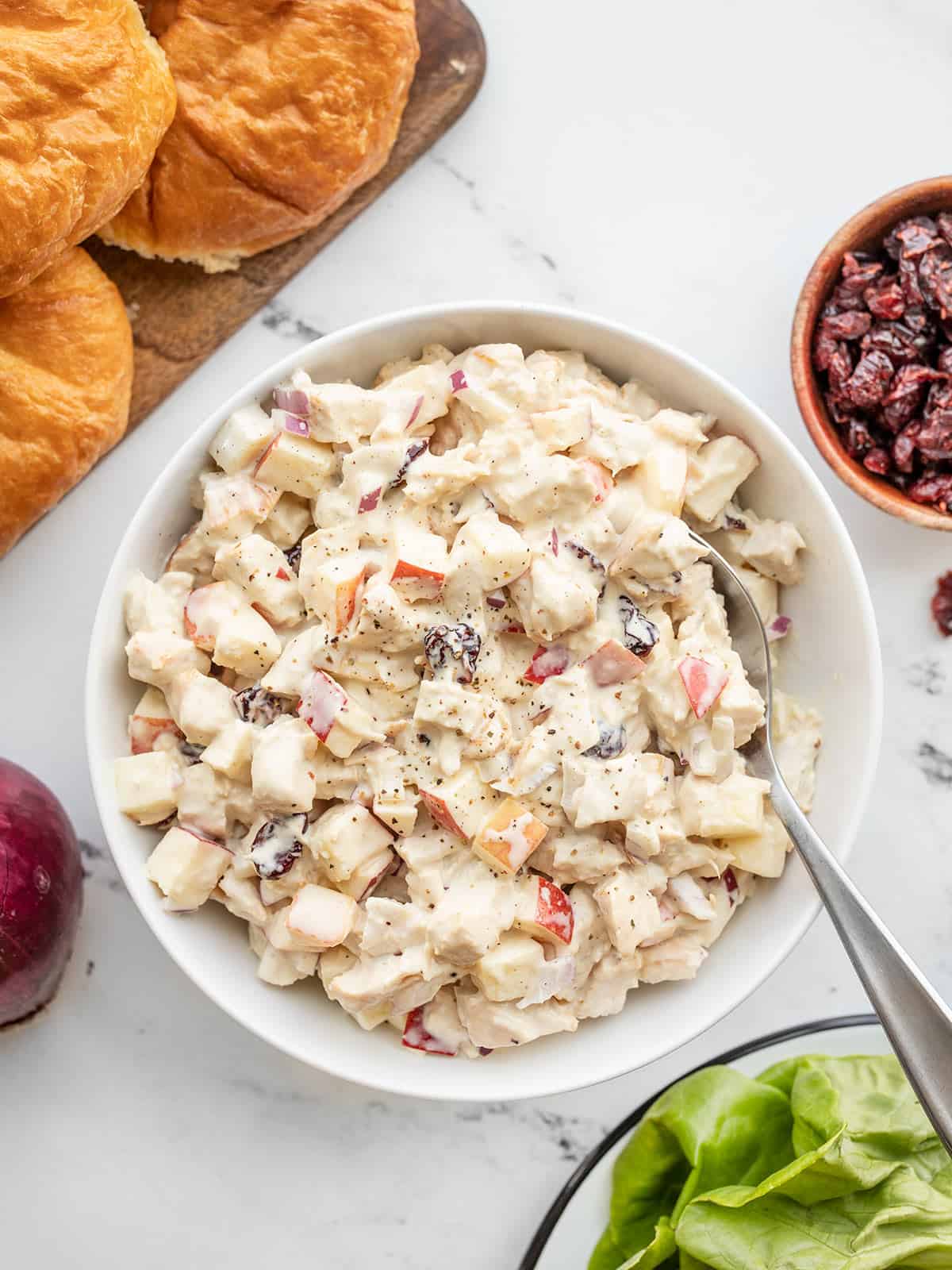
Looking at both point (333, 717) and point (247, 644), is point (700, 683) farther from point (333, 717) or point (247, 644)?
point (247, 644)

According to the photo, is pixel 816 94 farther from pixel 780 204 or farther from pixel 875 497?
pixel 875 497

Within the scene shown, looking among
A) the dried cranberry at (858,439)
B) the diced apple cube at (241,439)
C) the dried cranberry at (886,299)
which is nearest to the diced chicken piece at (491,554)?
the diced apple cube at (241,439)

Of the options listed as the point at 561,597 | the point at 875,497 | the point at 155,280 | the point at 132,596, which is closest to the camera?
the point at 561,597

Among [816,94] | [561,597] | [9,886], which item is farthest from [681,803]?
[816,94]

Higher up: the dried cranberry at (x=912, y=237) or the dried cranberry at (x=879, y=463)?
the dried cranberry at (x=912, y=237)

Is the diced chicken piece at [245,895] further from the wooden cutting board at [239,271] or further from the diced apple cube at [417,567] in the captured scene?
the wooden cutting board at [239,271]

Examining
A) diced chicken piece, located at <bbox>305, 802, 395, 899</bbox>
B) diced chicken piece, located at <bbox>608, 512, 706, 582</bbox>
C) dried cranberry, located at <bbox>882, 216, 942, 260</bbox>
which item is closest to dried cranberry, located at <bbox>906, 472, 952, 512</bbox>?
dried cranberry, located at <bbox>882, 216, 942, 260</bbox>

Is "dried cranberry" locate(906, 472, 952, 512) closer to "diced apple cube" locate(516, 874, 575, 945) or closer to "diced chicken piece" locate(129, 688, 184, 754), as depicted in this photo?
"diced apple cube" locate(516, 874, 575, 945)

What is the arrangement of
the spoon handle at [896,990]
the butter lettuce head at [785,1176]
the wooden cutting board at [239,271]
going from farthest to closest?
the wooden cutting board at [239,271] < the butter lettuce head at [785,1176] < the spoon handle at [896,990]
